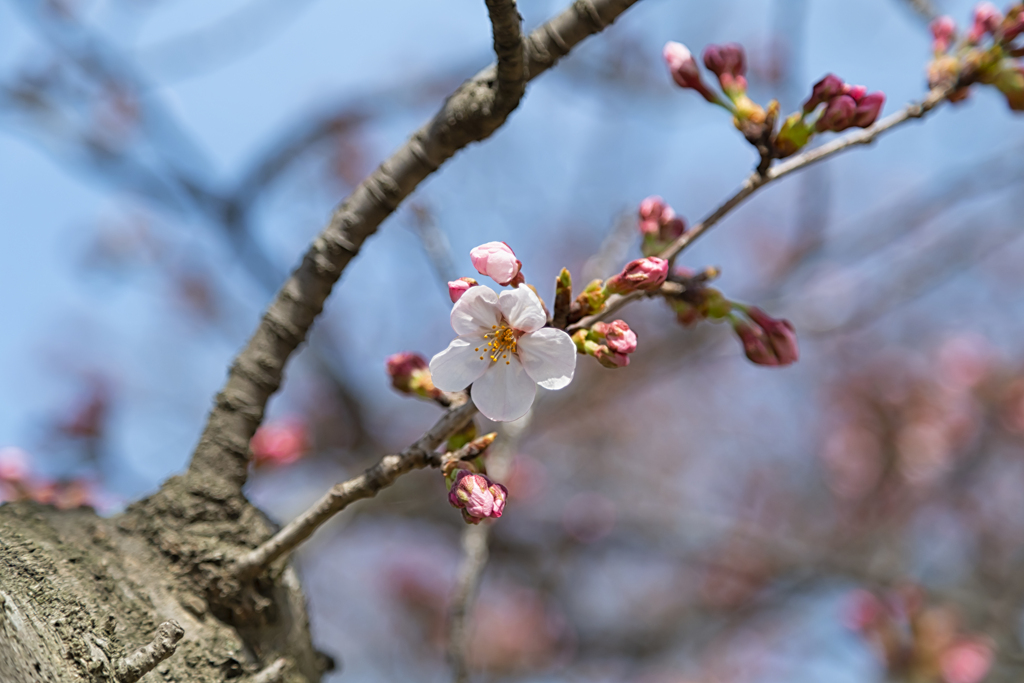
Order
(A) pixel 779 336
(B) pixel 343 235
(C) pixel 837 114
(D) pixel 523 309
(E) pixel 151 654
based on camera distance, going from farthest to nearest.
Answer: (A) pixel 779 336
(C) pixel 837 114
(B) pixel 343 235
(D) pixel 523 309
(E) pixel 151 654

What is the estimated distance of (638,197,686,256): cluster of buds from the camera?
1.55 meters

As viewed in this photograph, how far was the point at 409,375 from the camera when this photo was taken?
151 centimetres

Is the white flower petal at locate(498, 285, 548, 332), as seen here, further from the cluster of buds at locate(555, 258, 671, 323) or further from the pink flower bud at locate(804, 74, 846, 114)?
the pink flower bud at locate(804, 74, 846, 114)

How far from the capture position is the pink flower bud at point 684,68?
1815 millimetres

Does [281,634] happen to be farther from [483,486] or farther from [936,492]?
[936,492]

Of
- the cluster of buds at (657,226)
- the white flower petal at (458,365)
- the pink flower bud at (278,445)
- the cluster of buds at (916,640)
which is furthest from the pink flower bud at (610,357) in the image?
the cluster of buds at (916,640)

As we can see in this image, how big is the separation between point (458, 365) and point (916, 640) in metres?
3.44

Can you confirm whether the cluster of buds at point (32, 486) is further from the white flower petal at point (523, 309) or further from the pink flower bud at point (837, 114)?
the pink flower bud at point (837, 114)

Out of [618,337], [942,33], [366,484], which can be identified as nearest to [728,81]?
[942,33]

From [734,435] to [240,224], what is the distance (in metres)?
7.16

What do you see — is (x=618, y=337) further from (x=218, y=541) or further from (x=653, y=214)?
(x=218, y=541)

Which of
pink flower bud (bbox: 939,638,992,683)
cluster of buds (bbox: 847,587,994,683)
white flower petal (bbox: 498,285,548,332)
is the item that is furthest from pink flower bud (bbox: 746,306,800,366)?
pink flower bud (bbox: 939,638,992,683)

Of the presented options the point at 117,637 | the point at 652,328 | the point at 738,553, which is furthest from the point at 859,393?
the point at 117,637

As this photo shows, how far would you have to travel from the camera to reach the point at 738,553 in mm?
5465
